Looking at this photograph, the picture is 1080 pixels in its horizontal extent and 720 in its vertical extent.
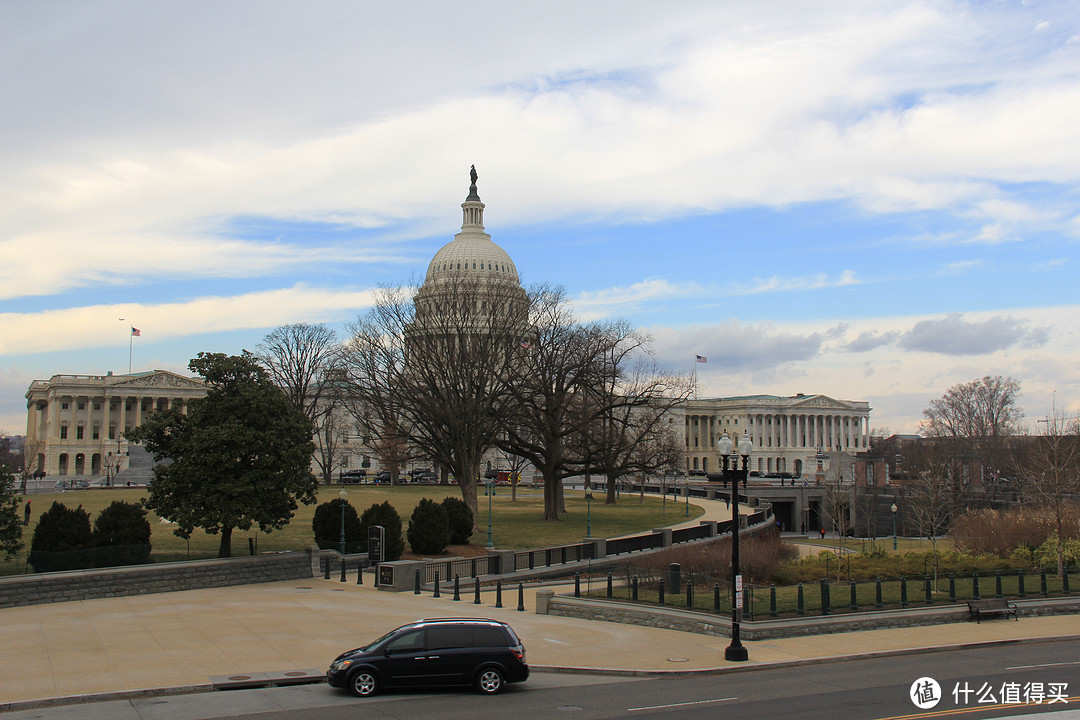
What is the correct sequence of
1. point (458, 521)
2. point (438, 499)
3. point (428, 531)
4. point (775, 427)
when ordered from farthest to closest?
point (775, 427), point (438, 499), point (458, 521), point (428, 531)

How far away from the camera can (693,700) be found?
16156 millimetres

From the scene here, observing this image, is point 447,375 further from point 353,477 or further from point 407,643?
point 353,477

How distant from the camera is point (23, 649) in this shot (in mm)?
20875

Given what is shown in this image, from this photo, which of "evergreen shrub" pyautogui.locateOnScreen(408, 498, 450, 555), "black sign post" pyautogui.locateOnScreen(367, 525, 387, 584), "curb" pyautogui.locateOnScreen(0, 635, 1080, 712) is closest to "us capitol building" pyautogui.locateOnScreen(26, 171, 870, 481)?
"evergreen shrub" pyautogui.locateOnScreen(408, 498, 450, 555)

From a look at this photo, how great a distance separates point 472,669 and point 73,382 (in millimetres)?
145206

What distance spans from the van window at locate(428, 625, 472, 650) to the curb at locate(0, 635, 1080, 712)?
8.91 feet

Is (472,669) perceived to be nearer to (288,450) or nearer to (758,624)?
(758,624)

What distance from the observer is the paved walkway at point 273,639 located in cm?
1870

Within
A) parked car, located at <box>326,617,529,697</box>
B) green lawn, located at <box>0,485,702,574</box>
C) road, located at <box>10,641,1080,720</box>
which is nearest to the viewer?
road, located at <box>10,641,1080,720</box>

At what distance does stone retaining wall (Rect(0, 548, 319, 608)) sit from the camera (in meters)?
28.4

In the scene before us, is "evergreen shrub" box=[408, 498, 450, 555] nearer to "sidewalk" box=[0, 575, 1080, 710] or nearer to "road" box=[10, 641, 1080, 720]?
"sidewalk" box=[0, 575, 1080, 710]

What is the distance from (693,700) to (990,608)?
1333 cm

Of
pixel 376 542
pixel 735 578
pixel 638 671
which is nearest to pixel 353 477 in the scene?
pixel 376 542

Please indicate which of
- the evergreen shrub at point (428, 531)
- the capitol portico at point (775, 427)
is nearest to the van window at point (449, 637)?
the evergreen shrub at point (428, 531)
